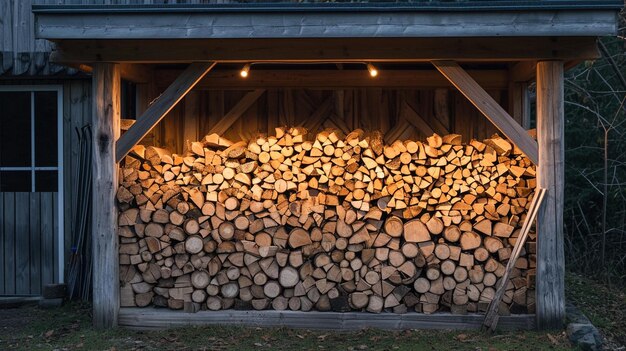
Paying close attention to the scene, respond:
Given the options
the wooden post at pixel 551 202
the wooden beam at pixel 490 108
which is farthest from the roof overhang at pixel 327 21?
the wooden post at pixel 551 202

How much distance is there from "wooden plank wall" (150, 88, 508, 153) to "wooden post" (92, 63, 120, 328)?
59.3 inches

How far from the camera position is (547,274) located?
769cm

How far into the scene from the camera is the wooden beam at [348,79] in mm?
9219

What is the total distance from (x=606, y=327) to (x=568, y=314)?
0.54 m

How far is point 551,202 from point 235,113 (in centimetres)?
370

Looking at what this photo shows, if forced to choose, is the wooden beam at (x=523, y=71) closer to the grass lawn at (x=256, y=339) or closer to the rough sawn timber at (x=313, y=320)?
the rough sawn timber at (x=313, y=320)

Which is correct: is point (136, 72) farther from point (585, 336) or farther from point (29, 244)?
point (585, 336)

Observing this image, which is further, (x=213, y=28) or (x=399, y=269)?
(x=399, y=269)

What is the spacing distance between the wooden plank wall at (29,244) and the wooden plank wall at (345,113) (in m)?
1.57

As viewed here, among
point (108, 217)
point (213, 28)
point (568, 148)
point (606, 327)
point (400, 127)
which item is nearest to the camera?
point (213, 28)

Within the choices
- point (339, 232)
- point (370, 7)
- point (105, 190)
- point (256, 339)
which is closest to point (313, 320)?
point (256, 339)

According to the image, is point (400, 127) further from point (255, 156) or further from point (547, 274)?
point (547, 274)

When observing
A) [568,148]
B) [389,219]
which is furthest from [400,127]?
[568,148]

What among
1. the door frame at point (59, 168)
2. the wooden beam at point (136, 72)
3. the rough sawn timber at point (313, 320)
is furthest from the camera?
the door frame at point (59, 168)
